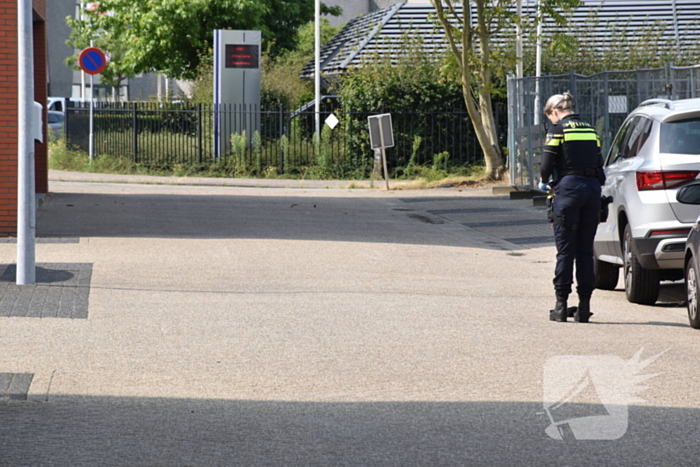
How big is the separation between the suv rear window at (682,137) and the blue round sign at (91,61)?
20374mm

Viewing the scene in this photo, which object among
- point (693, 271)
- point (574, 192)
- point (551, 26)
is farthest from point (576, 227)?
point (551, 26)

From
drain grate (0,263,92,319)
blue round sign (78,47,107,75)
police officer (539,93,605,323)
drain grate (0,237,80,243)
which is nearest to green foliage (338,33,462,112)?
blue round sign (78,47,107,75)

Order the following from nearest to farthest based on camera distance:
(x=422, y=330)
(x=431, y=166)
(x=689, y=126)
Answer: (x=422, y=330) → (x=689, y=126) → (x=431, y=166)

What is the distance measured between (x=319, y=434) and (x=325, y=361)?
1.70 m

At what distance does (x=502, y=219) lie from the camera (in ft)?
57.5

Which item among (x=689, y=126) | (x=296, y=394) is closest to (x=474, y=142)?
(x=689, y=126)

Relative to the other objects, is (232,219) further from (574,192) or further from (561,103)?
(574,192)

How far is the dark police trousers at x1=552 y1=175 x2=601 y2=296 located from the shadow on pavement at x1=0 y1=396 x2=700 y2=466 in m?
2.81

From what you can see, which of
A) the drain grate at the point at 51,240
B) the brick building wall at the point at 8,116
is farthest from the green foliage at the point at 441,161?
the brick building wall at the point at 8,116

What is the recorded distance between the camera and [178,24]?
38.5m

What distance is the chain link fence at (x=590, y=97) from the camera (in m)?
17.7

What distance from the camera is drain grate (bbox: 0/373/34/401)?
5688 mm

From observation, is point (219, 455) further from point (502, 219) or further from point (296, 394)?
point (502, 219)

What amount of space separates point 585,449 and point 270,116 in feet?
77.6
